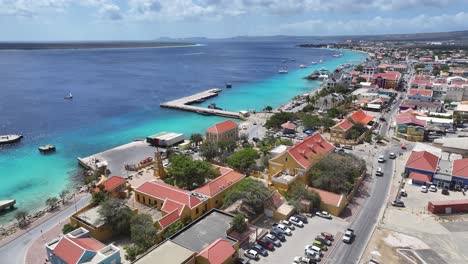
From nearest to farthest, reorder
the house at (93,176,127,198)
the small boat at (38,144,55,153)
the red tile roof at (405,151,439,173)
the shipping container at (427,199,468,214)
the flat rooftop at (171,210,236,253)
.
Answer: the flat rooftop at (171,210,236,253)
the shipping container at (427,199,468,214)
the house at (93,176,127,198)
the red tile roof at (405,151,439,173)
the small boat at (38,144,55,153)

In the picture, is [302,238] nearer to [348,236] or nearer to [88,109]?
[348,236]

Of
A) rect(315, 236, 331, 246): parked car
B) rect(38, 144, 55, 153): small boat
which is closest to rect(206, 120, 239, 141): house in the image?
rect(38, 144, 55, 153): small boat

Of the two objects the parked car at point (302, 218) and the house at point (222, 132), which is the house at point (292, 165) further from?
the house at point (222, 132)

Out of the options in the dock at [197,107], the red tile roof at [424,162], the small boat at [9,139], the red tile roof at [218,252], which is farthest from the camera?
the dock at [197,107]

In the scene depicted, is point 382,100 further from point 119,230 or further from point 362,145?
point 119,230

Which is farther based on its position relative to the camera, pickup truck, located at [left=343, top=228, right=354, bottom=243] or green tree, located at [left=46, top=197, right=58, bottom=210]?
green tree, located at [left=46, top=197, right=58, bottom=210]

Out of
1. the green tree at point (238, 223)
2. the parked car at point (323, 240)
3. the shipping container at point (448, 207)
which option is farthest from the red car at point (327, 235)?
the shipping container at point (448, 207)

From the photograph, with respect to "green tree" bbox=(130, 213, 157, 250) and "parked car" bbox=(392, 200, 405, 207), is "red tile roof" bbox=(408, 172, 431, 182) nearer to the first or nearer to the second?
"parked car" bbox=(392, 200, 405, 207)
